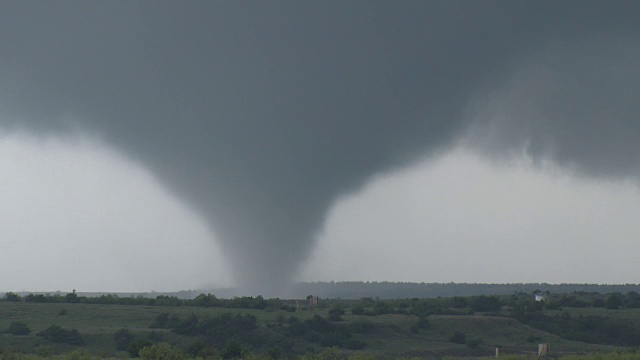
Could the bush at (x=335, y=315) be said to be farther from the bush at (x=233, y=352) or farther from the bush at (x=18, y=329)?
the bush at (x=233, y=352)

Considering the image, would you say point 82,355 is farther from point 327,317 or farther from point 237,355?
point 327,317

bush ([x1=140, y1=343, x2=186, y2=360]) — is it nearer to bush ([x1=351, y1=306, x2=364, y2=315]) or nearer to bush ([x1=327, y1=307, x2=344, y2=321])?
bush ([x1=327, y1=307, x2=344, y2=321])

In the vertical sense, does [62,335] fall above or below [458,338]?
above

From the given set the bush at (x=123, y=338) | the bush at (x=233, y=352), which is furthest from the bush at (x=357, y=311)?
the bush at (x=233, y=352)

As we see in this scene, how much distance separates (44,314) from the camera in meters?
86.5

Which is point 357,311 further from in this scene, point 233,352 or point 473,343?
point 233,352

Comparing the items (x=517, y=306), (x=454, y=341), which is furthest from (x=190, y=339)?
(x=517, y=306)

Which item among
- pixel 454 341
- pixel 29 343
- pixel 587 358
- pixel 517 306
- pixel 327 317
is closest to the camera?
pixel 587 358

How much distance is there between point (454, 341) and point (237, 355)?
95.7 feet

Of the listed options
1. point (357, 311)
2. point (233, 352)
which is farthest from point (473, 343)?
point (233, 352)

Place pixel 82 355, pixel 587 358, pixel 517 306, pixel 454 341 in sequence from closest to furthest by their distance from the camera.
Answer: pixel 82 355, pixel 587 358, pixel 454 341, pixel 517 306

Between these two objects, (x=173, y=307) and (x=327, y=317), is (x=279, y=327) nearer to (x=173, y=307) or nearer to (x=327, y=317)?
(x=327, y=317)

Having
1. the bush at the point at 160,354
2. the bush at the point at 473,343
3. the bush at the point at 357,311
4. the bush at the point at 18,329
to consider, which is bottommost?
the bush at the point at 160,354

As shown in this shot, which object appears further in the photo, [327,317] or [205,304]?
[205,304]
